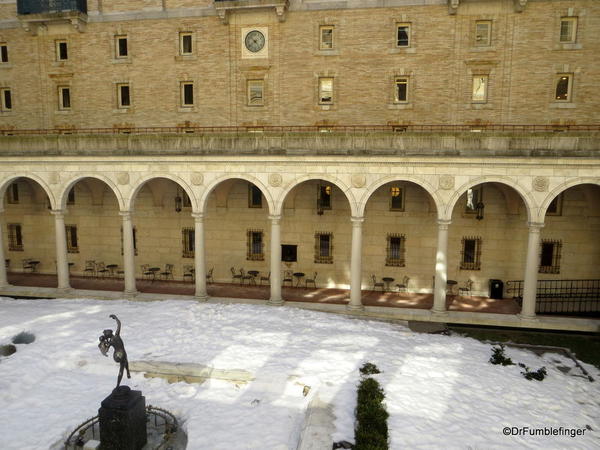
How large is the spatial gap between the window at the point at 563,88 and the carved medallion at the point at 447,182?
933 centimetres

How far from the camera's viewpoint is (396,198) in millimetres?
22609

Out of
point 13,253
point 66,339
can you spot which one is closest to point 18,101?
point 13,253

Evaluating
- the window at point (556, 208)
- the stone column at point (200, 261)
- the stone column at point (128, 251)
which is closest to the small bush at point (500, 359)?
the window at point (556, 208)

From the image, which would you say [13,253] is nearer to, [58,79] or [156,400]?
[58,79]

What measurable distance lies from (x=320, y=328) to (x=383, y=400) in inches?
224

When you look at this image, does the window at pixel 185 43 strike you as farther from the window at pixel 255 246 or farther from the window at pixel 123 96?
the window at pixel 255 246

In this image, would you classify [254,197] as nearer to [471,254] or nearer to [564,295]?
[471,254]

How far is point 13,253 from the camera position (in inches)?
1064

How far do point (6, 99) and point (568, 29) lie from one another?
3262 centimetres

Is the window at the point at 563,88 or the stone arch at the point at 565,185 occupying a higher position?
the window at the point at 563,88

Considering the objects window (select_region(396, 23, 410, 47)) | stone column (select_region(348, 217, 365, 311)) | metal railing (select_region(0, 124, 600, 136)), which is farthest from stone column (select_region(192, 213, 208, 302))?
window (select_region(396, 23, 410, 47))

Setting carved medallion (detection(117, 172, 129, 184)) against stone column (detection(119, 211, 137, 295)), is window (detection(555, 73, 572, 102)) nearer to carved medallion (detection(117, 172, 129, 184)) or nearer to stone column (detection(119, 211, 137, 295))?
carved medallion (detection(117, 172, 129, 184))

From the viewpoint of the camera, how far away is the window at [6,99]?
89.1 ft

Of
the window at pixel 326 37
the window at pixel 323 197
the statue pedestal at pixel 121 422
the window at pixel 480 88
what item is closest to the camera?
the statue pedestal at pixel 121 422
